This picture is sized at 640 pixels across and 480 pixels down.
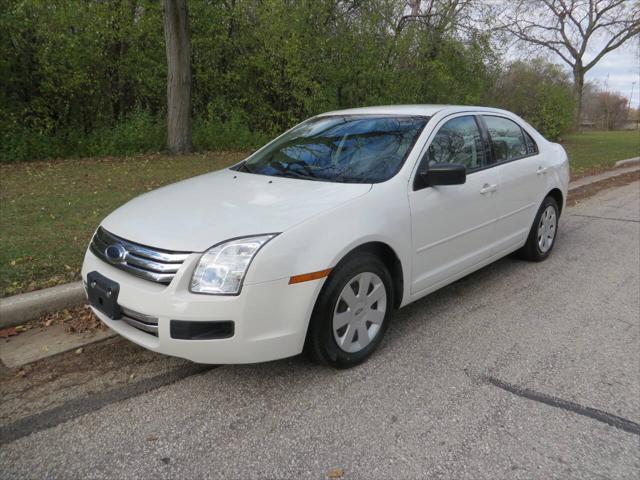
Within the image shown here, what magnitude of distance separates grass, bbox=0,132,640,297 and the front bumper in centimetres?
184

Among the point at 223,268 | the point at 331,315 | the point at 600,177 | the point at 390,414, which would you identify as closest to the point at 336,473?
the point at 390,414

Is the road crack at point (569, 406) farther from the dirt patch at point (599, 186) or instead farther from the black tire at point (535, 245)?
the dirt patch at point (599, 186)

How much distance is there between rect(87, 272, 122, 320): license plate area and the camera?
9.41 feet

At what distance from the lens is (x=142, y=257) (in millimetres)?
2826

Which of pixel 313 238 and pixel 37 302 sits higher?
pixel 313 238

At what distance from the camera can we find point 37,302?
3758 mm

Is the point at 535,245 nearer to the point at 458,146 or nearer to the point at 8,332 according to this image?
the point at 458,146

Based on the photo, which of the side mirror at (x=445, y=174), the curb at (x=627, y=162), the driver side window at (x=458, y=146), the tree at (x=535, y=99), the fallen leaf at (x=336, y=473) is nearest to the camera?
the fallen leaf at (x=336, y=473)

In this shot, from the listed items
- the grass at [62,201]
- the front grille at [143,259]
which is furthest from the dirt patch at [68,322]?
the front grille at [143,259]

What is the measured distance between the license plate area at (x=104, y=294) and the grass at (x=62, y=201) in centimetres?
129

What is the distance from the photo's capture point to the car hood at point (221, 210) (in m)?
2.79

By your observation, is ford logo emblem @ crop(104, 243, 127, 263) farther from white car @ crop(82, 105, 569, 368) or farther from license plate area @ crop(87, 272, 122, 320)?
license plate area @ crop(87, 272, 122, 320)

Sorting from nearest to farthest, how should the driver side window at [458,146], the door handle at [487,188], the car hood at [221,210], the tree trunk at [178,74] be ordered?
the car hood at [221,210] < the driver side window at [458,146] < the door handle at [487,188] < the tree trunk at [178,74]

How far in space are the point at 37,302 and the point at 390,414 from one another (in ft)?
8.79
